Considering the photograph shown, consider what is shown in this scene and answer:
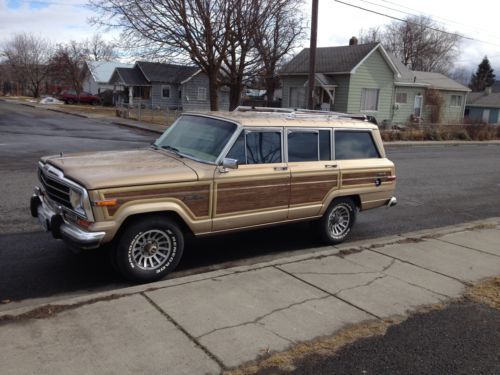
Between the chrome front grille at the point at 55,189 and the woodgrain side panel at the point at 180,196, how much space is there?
→ 1.82 feet

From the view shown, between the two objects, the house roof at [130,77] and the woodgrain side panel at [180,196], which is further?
the house roof at [130,77]

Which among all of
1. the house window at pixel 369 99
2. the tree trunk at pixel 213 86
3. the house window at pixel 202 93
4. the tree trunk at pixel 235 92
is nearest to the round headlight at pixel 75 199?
the tree trunk at pixel 213 86

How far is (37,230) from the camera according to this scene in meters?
6.72

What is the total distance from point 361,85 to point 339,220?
26.8m

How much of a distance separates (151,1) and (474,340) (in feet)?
72.3

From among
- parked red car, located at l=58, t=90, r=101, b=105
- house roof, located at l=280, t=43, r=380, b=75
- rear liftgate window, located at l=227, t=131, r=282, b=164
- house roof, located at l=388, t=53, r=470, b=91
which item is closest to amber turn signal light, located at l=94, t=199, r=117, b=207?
rear liftgate window, located at l=227, t=131, r=282, b=164

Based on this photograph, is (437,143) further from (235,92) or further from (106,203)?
(106,203)

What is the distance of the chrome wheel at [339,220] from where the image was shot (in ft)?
22.1

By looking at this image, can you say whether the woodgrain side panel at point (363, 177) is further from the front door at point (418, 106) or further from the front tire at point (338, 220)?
the front door at point (418, 106)

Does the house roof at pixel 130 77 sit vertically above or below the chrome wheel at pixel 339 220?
above

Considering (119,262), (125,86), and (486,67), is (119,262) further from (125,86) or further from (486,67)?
(486,67)

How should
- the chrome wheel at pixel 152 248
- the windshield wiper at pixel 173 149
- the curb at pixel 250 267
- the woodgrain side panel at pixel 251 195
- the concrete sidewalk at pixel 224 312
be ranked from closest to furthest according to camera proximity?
the concrete sidewalk at pixel 224 312
the curb at pixel 250 267
the chrome wheel at pixel 152 248
the woodgrain side panel at pixel 251 195
the windshield wiper at pixel 173 149

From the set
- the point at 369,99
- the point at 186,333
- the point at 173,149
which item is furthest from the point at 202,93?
the point at 186,333

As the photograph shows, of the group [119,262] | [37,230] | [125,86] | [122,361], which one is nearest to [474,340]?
[122,361]
